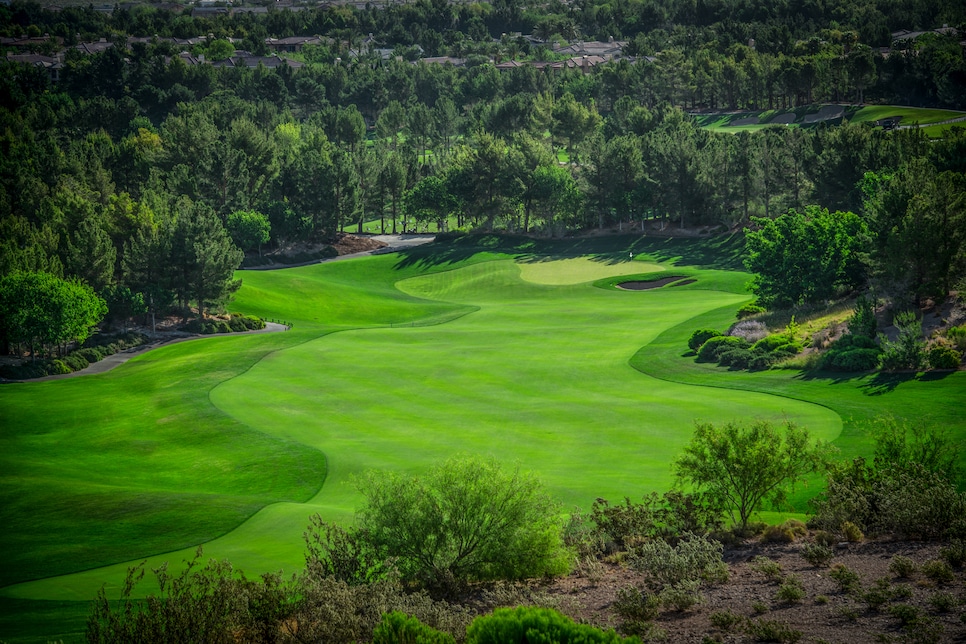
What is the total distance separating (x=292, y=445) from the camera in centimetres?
4994

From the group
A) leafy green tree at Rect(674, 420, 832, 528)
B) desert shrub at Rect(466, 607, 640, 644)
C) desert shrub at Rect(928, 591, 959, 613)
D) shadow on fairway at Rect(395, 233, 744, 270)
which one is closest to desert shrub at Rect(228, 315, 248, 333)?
shadow on fairway at Rect(395, 233, 744, 270)

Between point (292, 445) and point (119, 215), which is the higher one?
point (119, 215)

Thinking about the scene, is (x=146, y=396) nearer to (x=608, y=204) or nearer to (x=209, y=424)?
(x=209, y=424)

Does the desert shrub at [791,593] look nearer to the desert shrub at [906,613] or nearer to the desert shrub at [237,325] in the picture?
the desert shrub at [906,613]

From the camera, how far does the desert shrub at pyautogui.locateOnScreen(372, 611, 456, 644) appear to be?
23.0 metres

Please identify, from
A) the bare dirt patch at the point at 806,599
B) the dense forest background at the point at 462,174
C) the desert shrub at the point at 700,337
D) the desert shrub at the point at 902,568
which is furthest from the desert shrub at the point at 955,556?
the desert shrub at the point at 700,337

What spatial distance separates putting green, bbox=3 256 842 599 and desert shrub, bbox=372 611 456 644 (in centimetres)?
1123

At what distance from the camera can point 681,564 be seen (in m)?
29.6

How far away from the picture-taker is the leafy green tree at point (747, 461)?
112 ft

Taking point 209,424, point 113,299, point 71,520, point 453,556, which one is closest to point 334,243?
point 113,299

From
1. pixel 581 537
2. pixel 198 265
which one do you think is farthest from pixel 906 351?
pixel 198 265

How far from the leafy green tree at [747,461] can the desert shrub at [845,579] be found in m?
5.69

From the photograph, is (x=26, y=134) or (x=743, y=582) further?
(x=26, y=134)

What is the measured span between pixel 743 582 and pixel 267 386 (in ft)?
128
